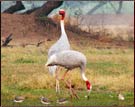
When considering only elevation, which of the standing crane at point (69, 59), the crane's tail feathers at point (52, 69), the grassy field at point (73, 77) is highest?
the standing crane at point (69, 59)

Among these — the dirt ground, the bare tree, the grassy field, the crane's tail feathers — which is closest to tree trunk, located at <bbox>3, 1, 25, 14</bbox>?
the bare tree

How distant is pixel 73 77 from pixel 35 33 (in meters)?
2.72

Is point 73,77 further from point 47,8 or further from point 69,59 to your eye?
point 47,8

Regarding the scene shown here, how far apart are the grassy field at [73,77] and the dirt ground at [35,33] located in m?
0.33

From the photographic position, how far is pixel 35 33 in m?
15.0

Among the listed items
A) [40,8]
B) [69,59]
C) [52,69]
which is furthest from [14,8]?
[69,59]

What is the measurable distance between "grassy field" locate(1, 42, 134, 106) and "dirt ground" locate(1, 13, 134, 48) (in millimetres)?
334

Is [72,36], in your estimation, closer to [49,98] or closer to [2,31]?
[2,31]

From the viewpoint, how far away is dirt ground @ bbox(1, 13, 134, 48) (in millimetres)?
14508

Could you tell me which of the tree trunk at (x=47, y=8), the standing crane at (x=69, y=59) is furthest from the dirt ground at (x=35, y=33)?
the standing crane at (x=69, y=59)

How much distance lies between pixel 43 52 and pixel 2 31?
166 cm

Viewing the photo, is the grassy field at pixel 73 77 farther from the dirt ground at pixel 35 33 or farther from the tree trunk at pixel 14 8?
the tree trunk at pixel 14 8

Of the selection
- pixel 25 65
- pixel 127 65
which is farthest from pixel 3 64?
pixel 127 65

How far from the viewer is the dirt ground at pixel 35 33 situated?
14.5m
